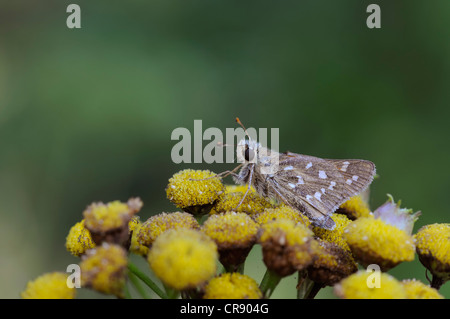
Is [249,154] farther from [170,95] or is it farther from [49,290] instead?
[170,95]

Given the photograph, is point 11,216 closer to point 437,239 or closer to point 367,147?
point 367,147

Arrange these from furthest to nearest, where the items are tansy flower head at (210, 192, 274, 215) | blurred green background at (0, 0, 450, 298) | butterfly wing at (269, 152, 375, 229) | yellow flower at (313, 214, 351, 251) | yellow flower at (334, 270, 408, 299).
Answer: blurred green background at (0, 0, 450, 298)
butterfly wing at (269, 152, 375, 229)
tansy flower head at (210, 192, 274, 215)
yellow flower at (313, 214, 351, 251)
yellow flower at (334, 270, 408, 299)

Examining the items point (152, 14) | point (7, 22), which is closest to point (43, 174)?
point (7, 22)

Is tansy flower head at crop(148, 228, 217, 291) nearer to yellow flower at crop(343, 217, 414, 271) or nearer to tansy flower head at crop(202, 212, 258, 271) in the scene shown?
tansy flower head at crop(202, 212, 258, 271)

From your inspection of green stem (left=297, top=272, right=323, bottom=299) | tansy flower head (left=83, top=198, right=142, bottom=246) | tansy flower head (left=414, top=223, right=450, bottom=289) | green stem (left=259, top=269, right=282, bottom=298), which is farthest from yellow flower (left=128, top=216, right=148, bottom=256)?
tansy flower head (left=414, top=223, right=450, bottom=289)

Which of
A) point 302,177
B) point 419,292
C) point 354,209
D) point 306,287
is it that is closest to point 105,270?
point 306,287

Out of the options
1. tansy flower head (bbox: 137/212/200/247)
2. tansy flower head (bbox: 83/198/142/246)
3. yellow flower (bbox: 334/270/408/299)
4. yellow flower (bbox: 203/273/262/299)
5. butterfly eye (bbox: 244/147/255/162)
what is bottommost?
yellow flower (bbox: 203/273/262/299)
